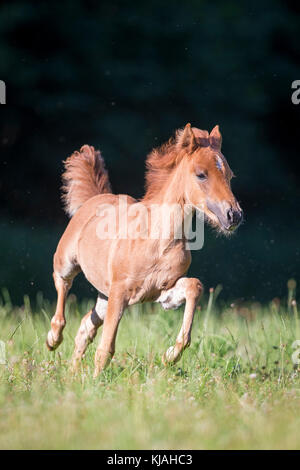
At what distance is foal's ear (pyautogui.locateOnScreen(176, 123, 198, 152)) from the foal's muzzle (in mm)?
489

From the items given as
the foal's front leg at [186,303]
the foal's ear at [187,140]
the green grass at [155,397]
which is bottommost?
the green grass at [155,397]

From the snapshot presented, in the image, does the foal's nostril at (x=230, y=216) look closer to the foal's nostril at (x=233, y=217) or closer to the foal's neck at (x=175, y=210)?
the foal's nostril at (x=233, y=217)

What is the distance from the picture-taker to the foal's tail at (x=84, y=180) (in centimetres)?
609

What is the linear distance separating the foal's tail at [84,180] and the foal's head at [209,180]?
155cm

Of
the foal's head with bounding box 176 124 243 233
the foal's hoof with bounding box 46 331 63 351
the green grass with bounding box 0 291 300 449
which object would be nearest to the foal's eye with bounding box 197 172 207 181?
the foal's head with bounding box 176 124 243 233

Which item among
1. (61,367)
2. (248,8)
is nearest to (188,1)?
(248,8)

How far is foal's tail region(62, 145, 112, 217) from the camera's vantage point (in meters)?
6.09

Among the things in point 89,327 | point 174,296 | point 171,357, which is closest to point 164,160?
point 174,296

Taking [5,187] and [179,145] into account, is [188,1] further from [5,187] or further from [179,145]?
[179,145]

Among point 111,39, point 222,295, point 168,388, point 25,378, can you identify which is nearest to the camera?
point 168,388

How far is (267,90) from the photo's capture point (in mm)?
12078

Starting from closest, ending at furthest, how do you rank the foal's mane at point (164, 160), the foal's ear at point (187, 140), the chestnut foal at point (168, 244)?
1. the chestnut foal at point (168, 244)
2. the foal's ear at point (187, 140)
3. the foal's mane at point (164, 160)

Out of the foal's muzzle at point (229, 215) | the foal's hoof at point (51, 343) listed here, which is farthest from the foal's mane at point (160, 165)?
the foal's hoof at point (51, 343)

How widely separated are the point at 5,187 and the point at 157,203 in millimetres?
6933
